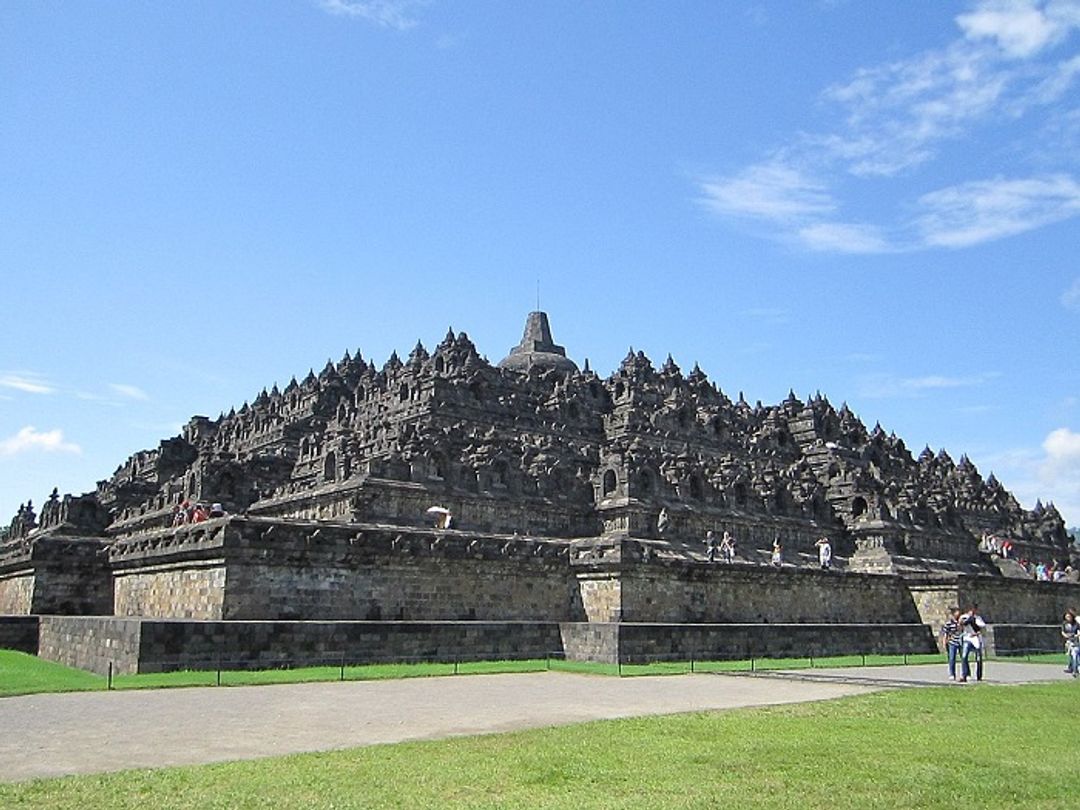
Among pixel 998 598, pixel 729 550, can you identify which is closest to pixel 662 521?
pixel 729 550

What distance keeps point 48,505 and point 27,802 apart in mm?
40224

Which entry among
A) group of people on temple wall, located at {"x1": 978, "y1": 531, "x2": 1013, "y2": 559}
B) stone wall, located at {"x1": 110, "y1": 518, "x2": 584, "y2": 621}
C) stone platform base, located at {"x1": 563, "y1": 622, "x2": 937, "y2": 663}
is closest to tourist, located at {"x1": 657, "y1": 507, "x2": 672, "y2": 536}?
stone platform base, located at {"x1": 563, "y1": 622, "x2": 937, "y2": 663}

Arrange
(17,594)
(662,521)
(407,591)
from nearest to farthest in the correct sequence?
1. (407,591)
2. (17,594)
3. (662,521)

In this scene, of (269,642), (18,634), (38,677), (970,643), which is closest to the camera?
(38,677)

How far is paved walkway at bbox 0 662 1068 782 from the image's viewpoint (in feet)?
38.9

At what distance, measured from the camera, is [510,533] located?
39625 millimetres

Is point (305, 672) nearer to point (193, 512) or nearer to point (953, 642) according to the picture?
point (193, 512)

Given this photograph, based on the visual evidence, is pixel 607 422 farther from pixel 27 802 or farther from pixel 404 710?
pixel 27 802

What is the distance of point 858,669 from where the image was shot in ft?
90.6

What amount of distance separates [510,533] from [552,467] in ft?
14.0

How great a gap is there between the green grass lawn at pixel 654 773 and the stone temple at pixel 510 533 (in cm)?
1086

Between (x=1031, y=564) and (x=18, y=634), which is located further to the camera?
(x=1031, y=564)

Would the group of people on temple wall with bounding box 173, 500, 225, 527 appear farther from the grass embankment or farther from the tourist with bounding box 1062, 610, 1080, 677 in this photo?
the tourist with bounding box 1062, 610, 1080, 677

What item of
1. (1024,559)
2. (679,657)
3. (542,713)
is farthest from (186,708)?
(1024,559)
